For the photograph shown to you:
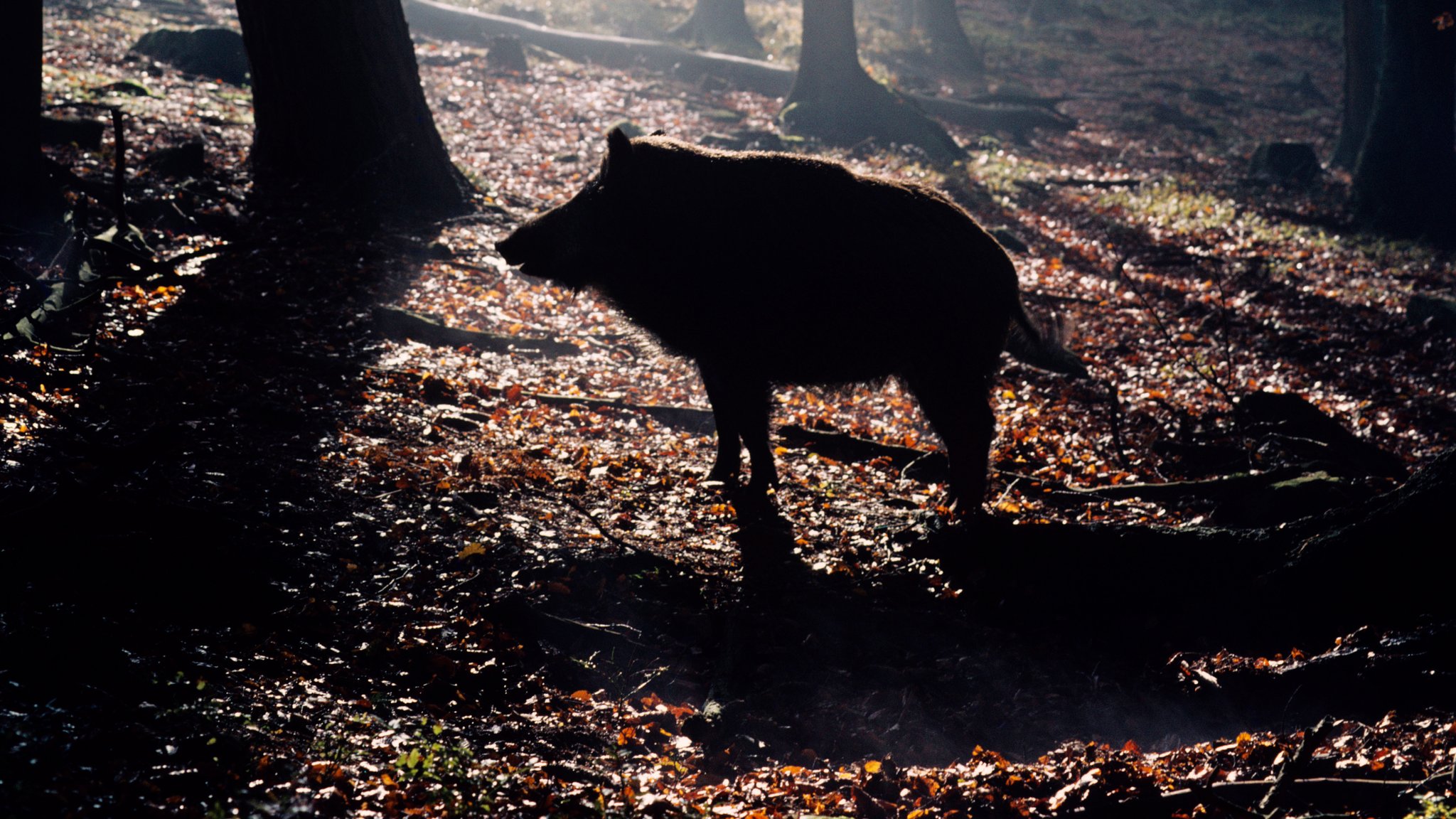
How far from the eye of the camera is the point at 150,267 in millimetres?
7172

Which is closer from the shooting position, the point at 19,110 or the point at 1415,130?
the point at 19,110

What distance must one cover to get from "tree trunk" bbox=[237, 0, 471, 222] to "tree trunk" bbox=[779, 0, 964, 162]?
920 centimetres

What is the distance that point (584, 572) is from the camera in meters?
5.08

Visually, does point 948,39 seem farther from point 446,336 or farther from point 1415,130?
point 446,336

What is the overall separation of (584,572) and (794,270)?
2.16m

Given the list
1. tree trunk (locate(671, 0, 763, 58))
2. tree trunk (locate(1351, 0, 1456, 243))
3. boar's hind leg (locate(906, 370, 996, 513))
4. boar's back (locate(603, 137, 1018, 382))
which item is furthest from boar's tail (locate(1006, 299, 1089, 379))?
tree trunk (locate(671, 0, 763, 58))

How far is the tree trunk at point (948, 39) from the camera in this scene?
25.4 meters

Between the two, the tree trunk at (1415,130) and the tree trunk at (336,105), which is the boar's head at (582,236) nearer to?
the tree trunk at (336,105)

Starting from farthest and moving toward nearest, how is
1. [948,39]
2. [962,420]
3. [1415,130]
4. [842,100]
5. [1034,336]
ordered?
[948,39]
[842,100]
[1415,130]
[1034,336]
[962,420]

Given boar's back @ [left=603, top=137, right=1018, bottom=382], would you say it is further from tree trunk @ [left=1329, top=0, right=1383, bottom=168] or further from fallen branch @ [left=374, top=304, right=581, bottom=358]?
tree trunk @ [left=1329, top=0, right=1383, bottom=168]

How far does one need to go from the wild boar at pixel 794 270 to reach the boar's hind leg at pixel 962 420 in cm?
1

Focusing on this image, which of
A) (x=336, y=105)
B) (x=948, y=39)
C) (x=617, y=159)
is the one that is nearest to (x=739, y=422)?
(x=617, y=159)

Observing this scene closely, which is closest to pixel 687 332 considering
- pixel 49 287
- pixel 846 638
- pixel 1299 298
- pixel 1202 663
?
pixel 846 638

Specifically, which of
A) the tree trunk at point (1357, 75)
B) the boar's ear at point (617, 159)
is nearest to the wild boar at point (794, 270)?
the boar's ear at point (617, 159)
